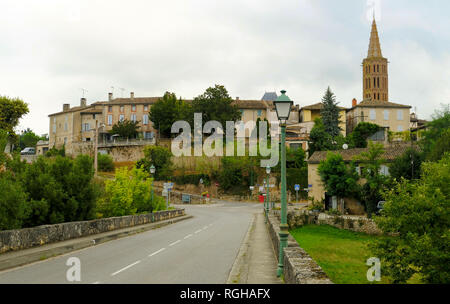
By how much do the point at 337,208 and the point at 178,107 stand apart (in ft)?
160

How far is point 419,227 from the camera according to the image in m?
19.3

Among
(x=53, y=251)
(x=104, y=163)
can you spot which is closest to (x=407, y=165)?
(x=53, y=251)

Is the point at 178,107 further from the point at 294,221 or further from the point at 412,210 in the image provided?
the point at 412,210

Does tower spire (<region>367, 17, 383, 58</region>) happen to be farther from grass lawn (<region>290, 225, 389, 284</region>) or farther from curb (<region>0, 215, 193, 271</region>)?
curb (<region>0, 215, 193, 271</region>)

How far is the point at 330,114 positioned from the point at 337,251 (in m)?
51.8

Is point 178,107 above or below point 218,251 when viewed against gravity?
above

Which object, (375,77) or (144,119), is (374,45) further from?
(144,119)

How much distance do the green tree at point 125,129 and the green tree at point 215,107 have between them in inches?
630

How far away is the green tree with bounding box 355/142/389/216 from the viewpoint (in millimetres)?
44969

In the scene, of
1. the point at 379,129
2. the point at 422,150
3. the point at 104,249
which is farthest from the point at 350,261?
the point at 379,129

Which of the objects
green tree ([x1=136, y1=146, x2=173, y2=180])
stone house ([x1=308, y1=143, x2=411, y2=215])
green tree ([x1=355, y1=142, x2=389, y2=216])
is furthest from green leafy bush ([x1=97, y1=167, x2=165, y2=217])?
green tree ([x1=136, y1=146, x2=173, y2=180])

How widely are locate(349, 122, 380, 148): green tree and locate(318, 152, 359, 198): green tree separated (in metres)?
31.2

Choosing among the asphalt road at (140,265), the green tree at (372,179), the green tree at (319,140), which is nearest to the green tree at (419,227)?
the asphalt road at (140,265)
